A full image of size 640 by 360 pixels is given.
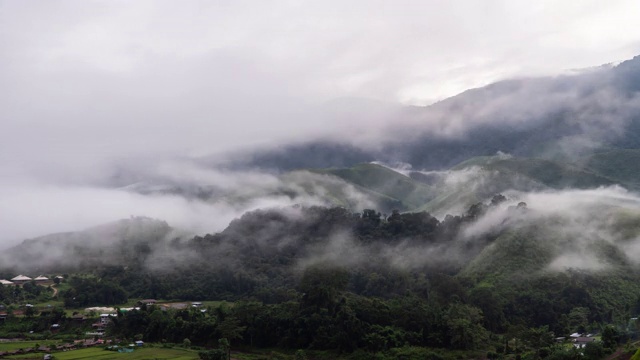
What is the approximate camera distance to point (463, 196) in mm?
145125

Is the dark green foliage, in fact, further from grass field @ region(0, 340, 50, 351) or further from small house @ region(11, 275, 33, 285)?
grass field @ region(0, 340, 50, 351)

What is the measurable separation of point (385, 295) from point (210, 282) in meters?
35.7

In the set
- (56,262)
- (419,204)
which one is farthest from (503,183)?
(56,262)

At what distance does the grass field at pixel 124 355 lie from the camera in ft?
216

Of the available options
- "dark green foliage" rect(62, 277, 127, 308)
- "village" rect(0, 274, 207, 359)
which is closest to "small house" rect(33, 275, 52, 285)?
"village" rect(0, 274, 207, 359)

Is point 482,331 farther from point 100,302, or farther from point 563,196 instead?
point 100,302

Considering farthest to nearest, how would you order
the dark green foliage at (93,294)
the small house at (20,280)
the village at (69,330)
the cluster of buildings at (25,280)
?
the small house at (20,280) < the cluster of buildings at (25,280) < the dark green foliage at (93,294) < the village at (69,330)

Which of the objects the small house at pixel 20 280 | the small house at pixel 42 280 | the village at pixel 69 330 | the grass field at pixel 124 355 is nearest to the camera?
the grass field at pixel 124 355

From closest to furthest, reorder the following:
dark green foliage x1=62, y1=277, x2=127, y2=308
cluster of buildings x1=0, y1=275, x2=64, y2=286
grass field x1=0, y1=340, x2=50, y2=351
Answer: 1. grass field x1=0, y1=340, x2=50, y2=351
2. dark green foliage x1=62, y1=277, x2=127, y2=308
3. cluster of buildings x1=0, y1=275, x2=64, y2=286

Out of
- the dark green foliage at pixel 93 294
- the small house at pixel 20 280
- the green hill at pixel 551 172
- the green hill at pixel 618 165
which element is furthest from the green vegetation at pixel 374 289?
the green hill at pixel 618 165

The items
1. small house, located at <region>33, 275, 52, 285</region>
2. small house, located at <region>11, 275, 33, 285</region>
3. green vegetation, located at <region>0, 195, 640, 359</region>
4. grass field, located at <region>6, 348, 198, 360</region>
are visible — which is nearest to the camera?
grass field, located at <region>6, 348, 198, 360</region>

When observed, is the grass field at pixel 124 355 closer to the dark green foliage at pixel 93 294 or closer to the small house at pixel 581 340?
the dark green foliage at pixel 93 294

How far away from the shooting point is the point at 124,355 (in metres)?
67.2

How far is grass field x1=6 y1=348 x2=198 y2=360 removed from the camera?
216 ft
